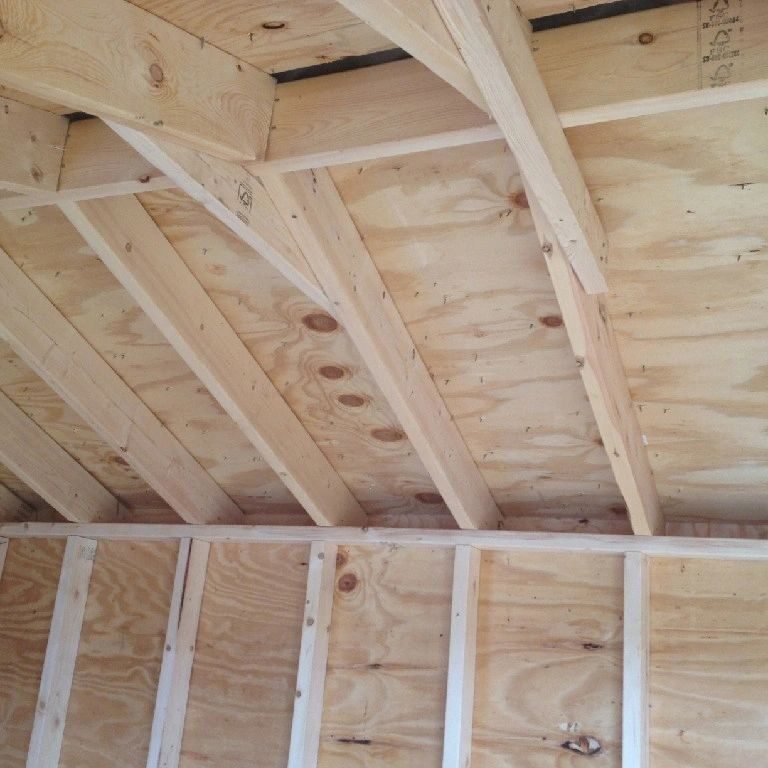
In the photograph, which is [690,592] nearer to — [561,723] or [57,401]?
[561,723]

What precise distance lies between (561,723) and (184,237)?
155 cm

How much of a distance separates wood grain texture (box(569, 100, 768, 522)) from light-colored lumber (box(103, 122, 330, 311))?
61cm

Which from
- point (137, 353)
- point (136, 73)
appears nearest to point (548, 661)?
point (137, 353)

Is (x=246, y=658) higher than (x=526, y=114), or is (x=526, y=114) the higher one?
(x=526, y=114)

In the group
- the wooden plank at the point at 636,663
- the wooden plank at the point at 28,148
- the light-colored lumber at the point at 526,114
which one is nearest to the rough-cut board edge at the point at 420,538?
the wooden plank at the point at 636,663

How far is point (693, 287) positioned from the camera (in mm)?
2051

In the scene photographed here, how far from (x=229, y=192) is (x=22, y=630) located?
2180mm

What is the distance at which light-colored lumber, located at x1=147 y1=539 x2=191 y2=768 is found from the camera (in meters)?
2.95

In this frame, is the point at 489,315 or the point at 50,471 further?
the point at 50,471

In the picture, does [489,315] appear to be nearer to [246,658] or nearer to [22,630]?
[246,658]

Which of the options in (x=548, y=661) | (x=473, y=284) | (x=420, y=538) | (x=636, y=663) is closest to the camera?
(x=473, y=284)

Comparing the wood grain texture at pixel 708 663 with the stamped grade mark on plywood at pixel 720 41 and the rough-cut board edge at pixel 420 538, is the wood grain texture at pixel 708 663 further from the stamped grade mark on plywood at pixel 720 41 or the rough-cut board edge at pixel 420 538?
the stamped grade mark on plywood at pixel 720 41

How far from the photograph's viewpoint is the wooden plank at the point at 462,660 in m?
2.55

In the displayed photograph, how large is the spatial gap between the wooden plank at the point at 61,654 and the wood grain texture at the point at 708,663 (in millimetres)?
1862
